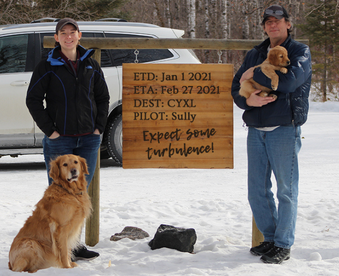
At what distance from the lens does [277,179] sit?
3277 millimetres

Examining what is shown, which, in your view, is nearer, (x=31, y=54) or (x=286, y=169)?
(x=286, y=169)

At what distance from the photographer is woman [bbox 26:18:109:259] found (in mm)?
3225

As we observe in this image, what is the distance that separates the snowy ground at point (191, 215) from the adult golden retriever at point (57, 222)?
0.40 ft

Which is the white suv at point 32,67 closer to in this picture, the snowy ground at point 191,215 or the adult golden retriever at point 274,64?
the snowy ground at point 191,215

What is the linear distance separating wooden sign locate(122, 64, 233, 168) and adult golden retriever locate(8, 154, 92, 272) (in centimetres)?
78

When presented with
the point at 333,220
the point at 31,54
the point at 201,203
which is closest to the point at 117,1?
the point at 31,54

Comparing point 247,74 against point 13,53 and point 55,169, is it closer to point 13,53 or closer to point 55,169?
point 55,169

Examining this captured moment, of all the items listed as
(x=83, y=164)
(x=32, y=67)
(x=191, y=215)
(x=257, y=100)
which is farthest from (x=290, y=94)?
(x=32, y=67)

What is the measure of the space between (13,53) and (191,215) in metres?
4.15

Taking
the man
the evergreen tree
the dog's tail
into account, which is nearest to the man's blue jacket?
the man

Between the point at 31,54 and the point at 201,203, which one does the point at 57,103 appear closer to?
the point at 201,203

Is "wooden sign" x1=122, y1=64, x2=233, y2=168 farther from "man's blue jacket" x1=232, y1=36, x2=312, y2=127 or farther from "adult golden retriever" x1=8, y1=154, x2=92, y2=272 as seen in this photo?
"adult golden retriever" x1=8, y1=154, x2=92, y2=272

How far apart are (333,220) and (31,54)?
5.22 m

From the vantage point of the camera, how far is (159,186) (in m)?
6.14
